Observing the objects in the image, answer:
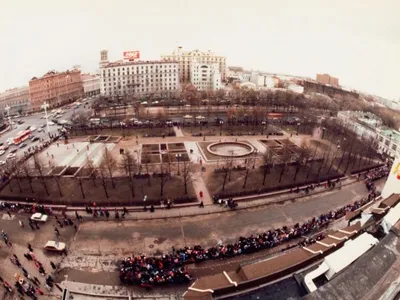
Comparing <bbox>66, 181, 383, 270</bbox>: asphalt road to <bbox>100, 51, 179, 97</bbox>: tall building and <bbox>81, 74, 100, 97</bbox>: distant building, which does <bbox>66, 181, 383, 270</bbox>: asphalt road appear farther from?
<bbox>81, 74, 100, 97</bbox>: distant building

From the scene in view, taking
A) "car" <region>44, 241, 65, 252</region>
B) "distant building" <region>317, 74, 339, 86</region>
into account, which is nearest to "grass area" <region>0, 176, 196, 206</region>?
"car" <region>44, 241, 65, 252</region>

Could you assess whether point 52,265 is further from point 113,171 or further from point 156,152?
point 156,152

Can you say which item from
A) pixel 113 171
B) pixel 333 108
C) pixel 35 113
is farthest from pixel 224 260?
pixel 35 113

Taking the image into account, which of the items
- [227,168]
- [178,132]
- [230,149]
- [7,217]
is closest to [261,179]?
[227,168]

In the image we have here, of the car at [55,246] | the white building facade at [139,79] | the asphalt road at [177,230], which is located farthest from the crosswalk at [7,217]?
the white building facade at [139,79]

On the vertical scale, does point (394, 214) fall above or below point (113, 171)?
above

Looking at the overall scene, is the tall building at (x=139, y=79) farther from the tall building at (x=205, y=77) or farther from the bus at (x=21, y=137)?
the bus at (x=21, y=137)

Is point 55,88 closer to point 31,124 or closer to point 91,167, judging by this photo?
point 31,124
